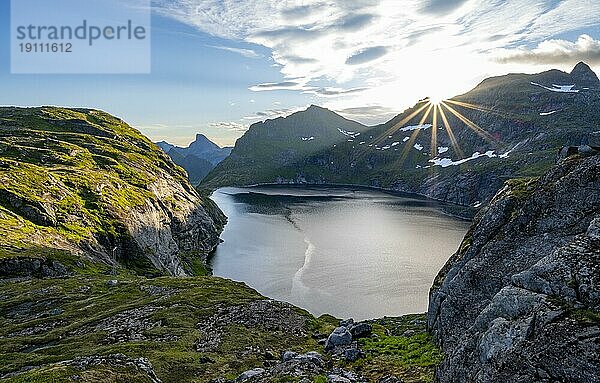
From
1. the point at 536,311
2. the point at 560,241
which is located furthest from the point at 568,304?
the point at 560,241

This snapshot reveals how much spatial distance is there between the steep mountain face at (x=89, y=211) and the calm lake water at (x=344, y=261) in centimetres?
1927

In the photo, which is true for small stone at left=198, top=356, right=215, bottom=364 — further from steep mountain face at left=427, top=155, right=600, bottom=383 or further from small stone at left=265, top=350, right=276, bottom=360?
steep mountain face at left=427, top=155, right=600, bottom=383

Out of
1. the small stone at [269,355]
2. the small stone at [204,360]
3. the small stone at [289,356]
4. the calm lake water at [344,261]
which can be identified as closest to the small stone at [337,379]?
the small stone at [289,356]

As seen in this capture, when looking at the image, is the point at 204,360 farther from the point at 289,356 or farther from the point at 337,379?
the point at 337,379

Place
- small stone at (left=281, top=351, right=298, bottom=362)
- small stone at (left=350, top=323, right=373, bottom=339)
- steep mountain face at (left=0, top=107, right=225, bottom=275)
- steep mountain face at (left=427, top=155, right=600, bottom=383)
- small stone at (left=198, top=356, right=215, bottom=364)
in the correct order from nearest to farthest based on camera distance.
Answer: steep mountain face at (left=427, top=155, right=600, bottom=383) → small stone at (left=198, top=356, right=215, bottom=364) → small stone at (left=281, top=351, right=298, bottom=362) → small stone at (left=350, top=323, right=373, bottom=339) → steep mountain face at (left=0, top=107, right=225, bottom=275)

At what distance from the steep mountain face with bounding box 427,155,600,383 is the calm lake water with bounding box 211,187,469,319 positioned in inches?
2530

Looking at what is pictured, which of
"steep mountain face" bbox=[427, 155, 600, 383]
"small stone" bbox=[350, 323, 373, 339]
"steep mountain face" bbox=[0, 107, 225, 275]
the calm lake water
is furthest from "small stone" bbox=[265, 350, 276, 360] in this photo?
"steep mountain face" bbox=[0, 107, 225, 275]

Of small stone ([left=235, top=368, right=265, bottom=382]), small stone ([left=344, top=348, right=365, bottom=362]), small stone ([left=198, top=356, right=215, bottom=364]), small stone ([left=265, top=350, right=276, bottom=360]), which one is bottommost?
small stone ([left=265, top=350, right=276, bottom=360])

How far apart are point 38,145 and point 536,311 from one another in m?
187

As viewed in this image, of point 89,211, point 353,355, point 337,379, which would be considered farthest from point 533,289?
point 89,211

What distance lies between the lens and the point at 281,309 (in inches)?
1938

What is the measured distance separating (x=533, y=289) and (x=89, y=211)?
4592 inches

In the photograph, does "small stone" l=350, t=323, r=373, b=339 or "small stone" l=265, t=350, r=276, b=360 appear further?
"small stone" l=350, t=323, r=373, b=339

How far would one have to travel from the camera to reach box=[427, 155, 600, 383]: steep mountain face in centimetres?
1405
